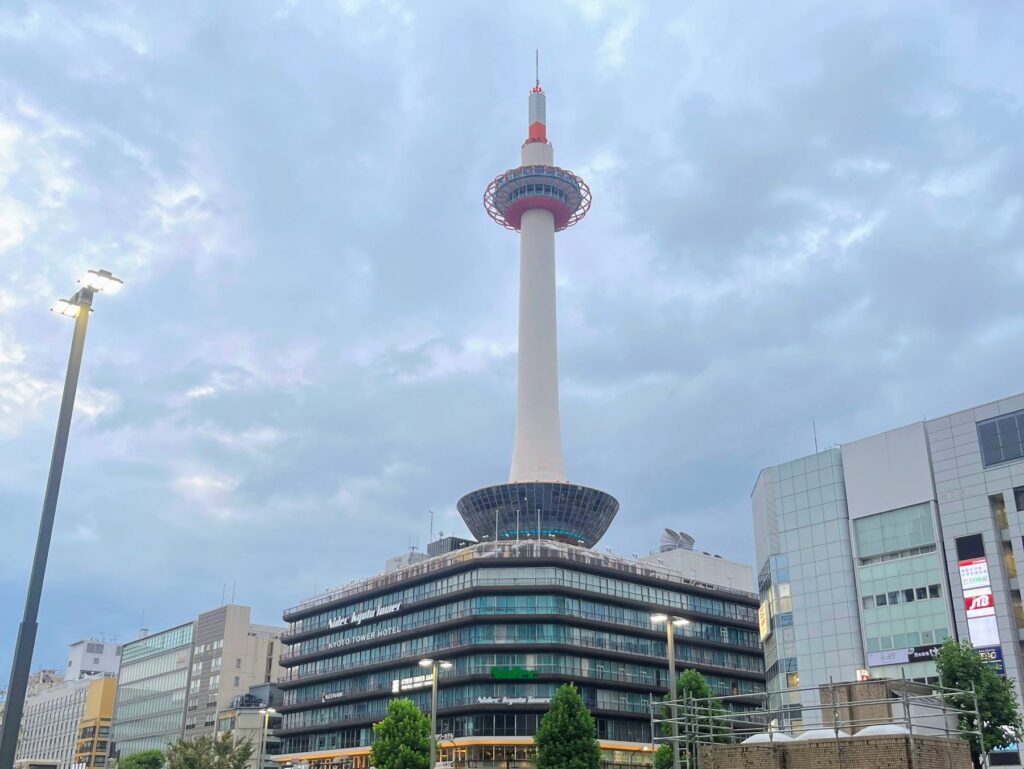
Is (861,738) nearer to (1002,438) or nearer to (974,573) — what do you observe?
(974,573)

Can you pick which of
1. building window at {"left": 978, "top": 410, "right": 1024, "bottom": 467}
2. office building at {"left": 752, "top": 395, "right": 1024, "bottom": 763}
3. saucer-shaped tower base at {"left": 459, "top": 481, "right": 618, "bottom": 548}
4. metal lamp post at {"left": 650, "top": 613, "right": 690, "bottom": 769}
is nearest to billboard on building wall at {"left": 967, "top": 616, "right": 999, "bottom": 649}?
office building at {"left": 752, "top": 395, "right": 1024, "bottom": 763}

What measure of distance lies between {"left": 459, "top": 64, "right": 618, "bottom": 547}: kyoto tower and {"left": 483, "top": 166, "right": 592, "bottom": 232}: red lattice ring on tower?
0.17m

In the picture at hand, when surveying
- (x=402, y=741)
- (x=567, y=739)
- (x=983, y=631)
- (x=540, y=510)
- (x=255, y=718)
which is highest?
(x=540, y=510)

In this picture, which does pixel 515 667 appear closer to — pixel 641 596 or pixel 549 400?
pixel 641 596

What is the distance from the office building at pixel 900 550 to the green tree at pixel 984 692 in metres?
23.5

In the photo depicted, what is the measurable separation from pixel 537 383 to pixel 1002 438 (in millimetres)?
86762

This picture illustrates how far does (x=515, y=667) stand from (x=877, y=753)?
9485 cm

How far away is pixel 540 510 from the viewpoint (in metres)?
148

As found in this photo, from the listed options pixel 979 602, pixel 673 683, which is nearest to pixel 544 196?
pixel 979 602

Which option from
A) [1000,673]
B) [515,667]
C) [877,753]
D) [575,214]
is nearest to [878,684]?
[877,753]

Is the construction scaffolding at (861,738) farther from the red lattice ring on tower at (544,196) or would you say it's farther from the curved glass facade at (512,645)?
the red lattice ring on tower at (544,196)

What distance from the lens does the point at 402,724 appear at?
307 feet

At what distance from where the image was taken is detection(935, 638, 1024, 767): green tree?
55.8 m

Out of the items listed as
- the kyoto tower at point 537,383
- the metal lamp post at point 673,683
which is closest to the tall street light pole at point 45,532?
the metal lamp post at point 673,683
